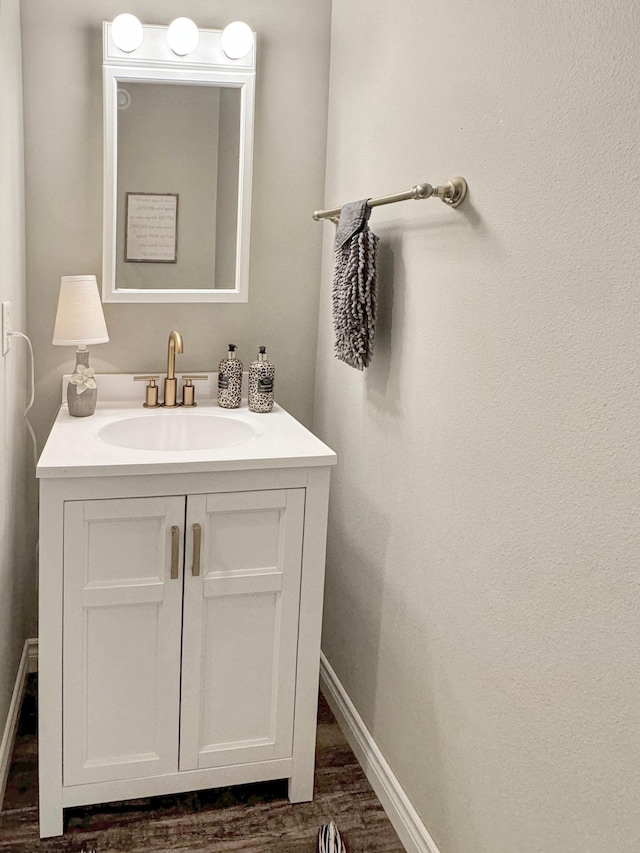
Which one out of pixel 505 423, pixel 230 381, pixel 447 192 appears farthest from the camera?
pixel 230 381

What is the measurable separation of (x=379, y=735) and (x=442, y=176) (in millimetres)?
1322

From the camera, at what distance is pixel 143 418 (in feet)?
7.20

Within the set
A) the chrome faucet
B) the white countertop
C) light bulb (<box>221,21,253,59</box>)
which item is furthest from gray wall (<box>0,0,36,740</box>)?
light bulb (<box>221,21,253,59</box>)

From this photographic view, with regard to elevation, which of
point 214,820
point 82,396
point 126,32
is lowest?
point 214,820

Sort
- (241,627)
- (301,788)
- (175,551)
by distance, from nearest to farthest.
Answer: (175,551) → (241,627) → (301,788)

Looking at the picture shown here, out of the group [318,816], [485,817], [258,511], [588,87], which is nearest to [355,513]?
[258,511]

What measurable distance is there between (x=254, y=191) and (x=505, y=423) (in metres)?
1.31

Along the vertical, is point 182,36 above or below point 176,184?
above

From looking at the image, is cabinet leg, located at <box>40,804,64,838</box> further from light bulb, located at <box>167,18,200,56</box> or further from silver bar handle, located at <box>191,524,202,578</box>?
light bulb, located at <box>167,18,200,56</box>

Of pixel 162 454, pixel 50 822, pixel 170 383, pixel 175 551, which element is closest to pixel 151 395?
pixel 170 383

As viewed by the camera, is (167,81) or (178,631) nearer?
(178,631)

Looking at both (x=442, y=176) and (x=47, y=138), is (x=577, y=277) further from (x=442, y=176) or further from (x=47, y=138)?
(x=47, y=138)

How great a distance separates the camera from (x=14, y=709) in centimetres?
218

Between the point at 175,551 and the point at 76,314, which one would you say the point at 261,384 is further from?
the point at 175,551
